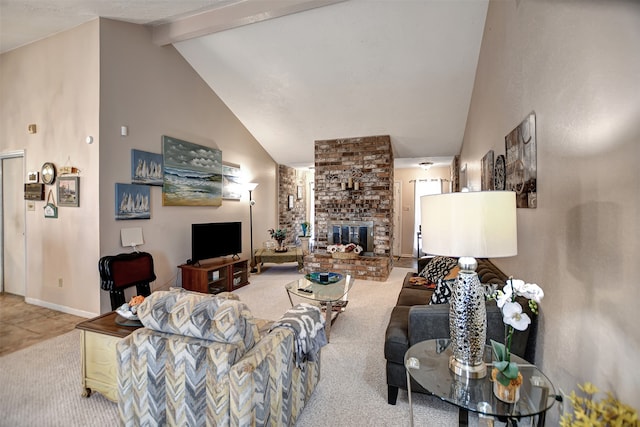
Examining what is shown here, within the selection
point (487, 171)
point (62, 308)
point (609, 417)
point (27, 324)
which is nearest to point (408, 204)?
point (487, 171)

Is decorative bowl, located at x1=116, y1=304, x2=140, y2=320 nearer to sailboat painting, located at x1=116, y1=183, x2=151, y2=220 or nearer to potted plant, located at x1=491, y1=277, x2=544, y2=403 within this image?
sailboat painting, located at x1=116, y1=183, x2=151, y2=220

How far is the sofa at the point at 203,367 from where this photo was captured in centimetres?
134

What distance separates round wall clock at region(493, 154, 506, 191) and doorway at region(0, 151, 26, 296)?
582cm

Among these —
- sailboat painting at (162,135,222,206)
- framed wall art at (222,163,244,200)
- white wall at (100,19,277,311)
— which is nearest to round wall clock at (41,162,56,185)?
white wall at (100,19,277,311)

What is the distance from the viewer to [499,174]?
2.67 meters

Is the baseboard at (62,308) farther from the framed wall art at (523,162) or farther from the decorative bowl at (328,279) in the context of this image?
the framed wall art at (523,162)

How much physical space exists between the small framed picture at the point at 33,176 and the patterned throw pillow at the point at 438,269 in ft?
16.6

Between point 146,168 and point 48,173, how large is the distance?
1.13 meters

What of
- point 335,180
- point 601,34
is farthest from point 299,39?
point 601,34

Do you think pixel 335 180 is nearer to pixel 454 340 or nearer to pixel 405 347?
pixel 405 347

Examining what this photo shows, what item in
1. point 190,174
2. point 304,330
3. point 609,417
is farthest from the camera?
point 190,174

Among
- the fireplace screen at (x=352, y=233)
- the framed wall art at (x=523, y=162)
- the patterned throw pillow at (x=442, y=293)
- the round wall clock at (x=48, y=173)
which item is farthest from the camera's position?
the fireplace screen at (x=352, y=233)

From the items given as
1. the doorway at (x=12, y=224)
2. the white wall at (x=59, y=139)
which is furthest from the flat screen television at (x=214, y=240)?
the doorway at (x=12, y=224)

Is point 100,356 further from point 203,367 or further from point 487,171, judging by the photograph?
point 487,171
